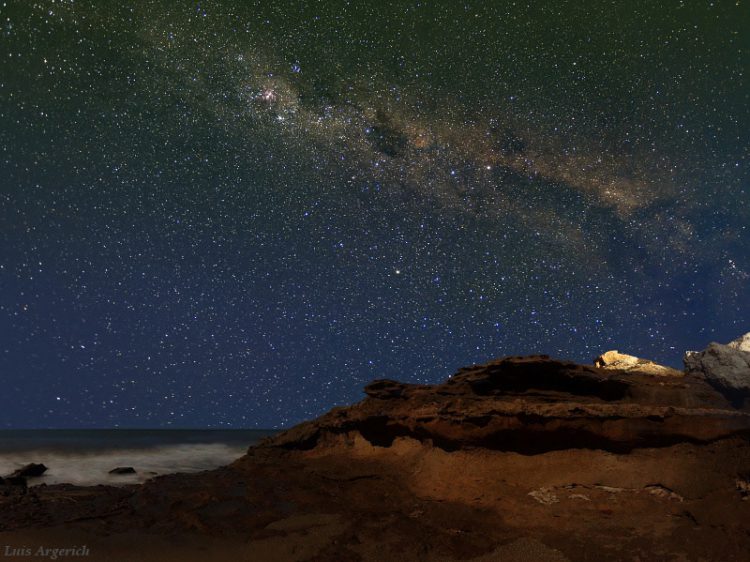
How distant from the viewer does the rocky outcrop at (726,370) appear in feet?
53.4

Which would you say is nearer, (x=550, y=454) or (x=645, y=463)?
(x=645, y=463)

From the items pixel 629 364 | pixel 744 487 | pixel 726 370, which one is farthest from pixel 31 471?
pixel 726 370

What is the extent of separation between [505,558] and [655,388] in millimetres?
6078

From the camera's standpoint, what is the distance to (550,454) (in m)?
7.95

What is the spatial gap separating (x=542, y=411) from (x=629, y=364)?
785 centimetres

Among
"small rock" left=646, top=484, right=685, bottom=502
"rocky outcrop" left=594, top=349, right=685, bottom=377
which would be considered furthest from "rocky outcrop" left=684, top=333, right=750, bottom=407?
"small rock" left=646, top=484, right=685, bottom=502

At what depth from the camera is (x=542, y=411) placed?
321 inches

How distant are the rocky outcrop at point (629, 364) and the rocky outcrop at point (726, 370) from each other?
179 inches

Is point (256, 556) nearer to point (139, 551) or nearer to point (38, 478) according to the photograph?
point (139, 551)

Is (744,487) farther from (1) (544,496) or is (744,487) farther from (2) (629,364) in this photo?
(2) (629,364)

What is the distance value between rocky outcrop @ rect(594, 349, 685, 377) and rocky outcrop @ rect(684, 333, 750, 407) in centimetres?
454

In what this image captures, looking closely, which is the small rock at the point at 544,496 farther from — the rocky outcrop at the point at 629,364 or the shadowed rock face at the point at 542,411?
the rocky outcrop at the point at 629,364

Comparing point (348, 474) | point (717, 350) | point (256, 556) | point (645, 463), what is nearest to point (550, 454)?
point (645, 463)

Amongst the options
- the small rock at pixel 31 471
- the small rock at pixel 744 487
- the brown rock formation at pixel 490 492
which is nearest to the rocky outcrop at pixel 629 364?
the brown rock formation at pixel 490 492
